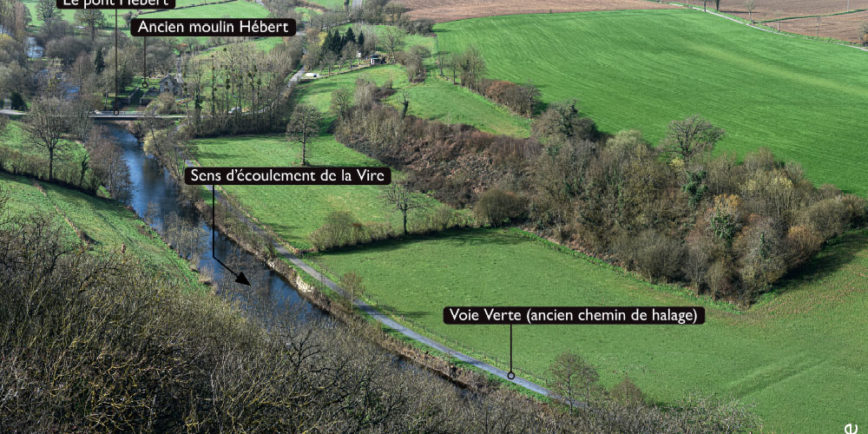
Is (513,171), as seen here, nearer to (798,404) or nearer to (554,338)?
(554,338)

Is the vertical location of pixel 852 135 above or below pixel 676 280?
above

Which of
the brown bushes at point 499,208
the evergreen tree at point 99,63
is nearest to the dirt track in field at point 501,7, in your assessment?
the evergreen tree at point 99,63

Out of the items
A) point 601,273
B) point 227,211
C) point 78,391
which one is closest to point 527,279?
point 601,273

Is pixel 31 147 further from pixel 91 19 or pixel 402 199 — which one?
pixel 91 19

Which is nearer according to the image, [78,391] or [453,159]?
[78,391]

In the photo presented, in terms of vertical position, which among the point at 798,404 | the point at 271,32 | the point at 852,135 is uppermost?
the point at 271,32

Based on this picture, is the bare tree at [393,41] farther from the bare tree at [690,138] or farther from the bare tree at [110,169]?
the bare tree at [690,138]

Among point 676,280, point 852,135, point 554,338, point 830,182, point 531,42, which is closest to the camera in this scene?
point 554,338
